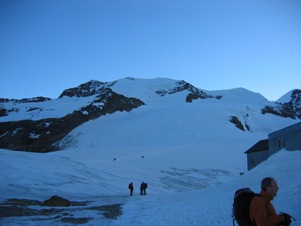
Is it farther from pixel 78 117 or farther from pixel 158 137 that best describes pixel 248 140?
pixel 78 117

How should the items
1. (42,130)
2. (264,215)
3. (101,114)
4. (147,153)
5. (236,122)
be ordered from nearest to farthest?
(264,215), (147,153), (42,130), (236,122), (101,114)

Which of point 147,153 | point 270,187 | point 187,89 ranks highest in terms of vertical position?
point 187,89

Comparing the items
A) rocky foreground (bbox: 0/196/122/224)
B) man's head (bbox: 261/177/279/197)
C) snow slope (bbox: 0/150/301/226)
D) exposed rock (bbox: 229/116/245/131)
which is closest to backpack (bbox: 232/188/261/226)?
man's head (bbox: 261/177/279/197)

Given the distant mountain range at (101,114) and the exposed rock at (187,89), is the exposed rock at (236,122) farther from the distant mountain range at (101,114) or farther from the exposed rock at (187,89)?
the exposed rock at (187,89)

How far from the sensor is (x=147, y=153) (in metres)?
54.0

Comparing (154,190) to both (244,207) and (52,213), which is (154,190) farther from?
(244,207)

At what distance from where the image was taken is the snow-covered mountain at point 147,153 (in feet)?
56.6

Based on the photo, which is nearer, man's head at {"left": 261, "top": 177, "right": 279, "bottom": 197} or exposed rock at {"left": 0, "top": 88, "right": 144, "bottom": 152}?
man's head at {"left": 261, "top": 177, "right": 279, "bottom": 197}

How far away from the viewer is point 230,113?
99.8m

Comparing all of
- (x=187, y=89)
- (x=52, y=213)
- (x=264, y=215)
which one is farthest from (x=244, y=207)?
(x=187, y=89)

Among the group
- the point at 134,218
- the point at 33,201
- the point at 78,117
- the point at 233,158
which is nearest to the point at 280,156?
the point at 134,218

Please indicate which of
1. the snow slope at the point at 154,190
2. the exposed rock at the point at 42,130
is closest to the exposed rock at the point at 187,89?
the exposed rock at the point at 42,130

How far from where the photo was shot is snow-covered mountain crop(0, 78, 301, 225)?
1725 centimetres

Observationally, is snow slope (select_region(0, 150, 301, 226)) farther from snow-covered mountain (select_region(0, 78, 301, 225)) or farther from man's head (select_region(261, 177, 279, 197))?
man's head (select_region(261, 177, 279, 197))
